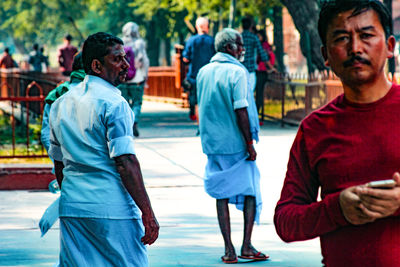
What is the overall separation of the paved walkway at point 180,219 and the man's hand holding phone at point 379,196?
4606 mm

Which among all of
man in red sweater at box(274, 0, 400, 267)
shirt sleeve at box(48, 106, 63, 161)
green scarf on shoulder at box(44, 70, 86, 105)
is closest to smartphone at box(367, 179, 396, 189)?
man in red sweater at box(274, 0, 400, 267)

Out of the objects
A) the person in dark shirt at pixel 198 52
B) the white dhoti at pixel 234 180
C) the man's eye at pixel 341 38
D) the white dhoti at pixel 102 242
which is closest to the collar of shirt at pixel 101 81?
the white dhoti at pixel 102 242

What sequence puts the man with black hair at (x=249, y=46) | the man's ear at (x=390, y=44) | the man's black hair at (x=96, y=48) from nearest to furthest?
1. the man's ear at (x=390, y=44)
2. the man's black hair at (x=96, y=48)
3. the man with black hair at (x=249, y=46)

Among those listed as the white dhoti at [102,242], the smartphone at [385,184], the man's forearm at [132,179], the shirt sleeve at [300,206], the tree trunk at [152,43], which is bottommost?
the tree trunk at [152,43]

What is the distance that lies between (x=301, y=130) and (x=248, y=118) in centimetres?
464

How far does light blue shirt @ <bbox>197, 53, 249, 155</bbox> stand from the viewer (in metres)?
7.30

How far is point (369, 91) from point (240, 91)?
4786mm

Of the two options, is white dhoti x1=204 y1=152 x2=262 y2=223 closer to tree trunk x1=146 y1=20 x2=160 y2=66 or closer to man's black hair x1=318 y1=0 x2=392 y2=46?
man's black hair x1=318 y1=0 x2=392 y2=46

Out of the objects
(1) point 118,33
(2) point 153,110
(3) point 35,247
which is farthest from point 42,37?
(3) point 35,247

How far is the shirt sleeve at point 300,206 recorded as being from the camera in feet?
8.17

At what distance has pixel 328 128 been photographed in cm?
256

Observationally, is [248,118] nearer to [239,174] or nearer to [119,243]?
[239,174]

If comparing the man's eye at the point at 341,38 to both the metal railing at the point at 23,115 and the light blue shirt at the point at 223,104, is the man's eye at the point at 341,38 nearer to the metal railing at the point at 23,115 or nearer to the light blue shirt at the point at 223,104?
the light blue shirt at the point at 223,104

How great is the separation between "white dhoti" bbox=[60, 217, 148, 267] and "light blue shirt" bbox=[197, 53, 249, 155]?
2756mm
